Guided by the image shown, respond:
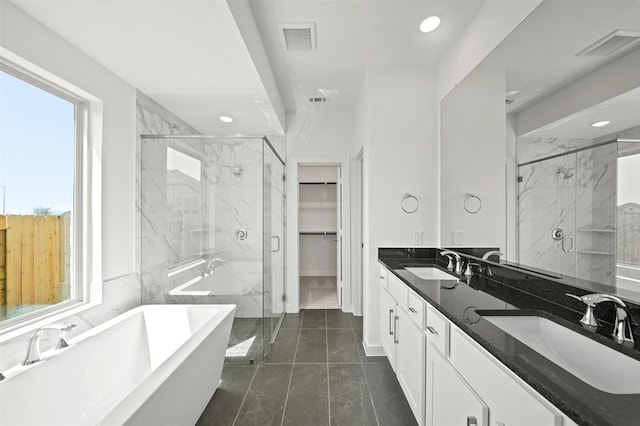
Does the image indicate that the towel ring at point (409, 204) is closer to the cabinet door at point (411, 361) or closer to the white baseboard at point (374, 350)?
the cabinet door at point (411, 361)

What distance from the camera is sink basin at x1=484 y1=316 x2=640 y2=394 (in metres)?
0.85

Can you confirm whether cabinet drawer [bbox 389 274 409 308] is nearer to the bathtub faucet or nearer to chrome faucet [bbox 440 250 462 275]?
chrome faucet [bbox 440 250 462 275]

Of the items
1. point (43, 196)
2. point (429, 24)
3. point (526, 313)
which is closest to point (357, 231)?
point (429, 24)

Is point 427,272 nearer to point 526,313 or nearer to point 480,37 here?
point 526,313

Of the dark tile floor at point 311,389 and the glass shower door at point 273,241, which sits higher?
the glass shower door at point 273,241

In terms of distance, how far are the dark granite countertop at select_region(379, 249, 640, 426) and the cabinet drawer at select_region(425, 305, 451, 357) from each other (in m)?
0.06

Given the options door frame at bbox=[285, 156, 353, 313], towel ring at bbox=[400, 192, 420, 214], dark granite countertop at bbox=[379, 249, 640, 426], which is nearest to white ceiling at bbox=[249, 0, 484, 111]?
door frame at bbox=[285, 156, 353, 313]

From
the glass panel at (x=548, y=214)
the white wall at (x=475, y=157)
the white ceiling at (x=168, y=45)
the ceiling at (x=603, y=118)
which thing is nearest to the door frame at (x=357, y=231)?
the white wall at (x=475, y=157)

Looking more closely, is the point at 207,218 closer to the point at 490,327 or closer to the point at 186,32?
the point at 186,32

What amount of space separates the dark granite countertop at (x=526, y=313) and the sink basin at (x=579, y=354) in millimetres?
26

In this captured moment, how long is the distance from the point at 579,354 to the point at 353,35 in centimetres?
247

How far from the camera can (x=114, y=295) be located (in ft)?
7.36

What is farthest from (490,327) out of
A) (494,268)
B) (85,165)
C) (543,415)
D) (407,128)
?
(85,165)

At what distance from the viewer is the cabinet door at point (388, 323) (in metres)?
2.23
